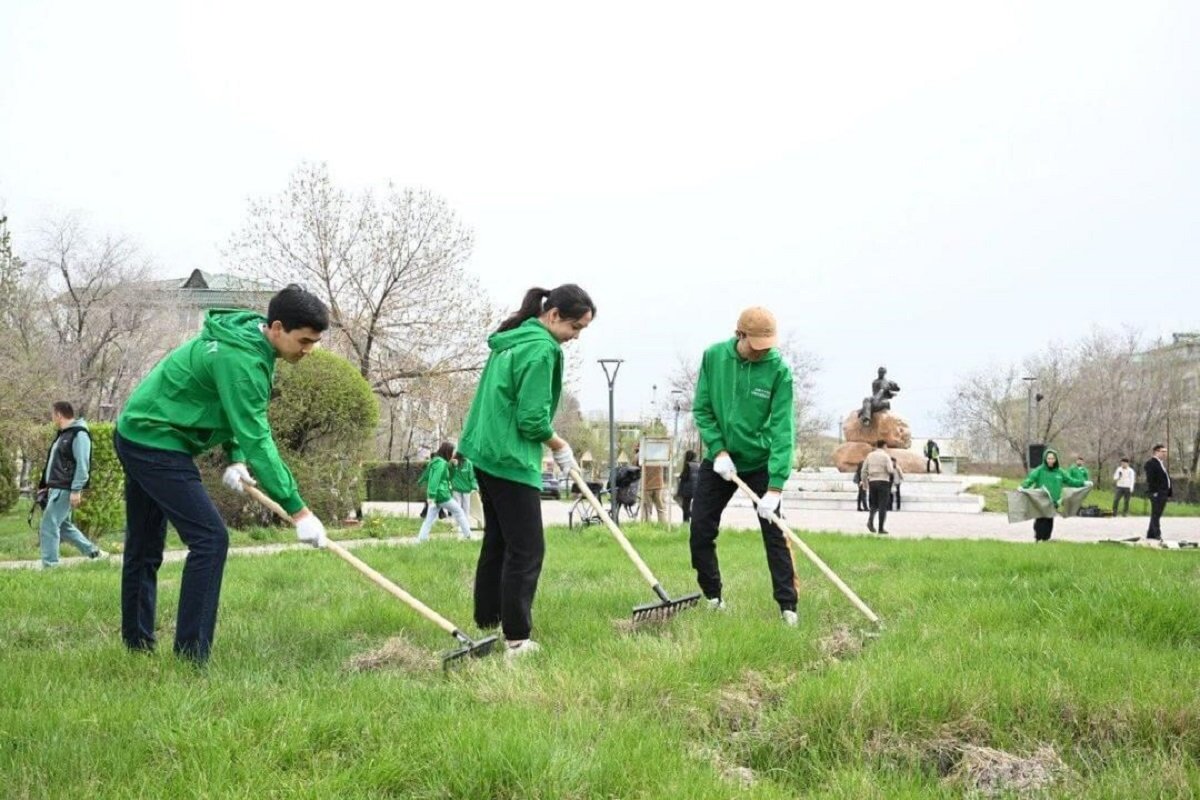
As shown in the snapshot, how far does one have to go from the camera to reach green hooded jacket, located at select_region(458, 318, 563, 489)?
15.2ft

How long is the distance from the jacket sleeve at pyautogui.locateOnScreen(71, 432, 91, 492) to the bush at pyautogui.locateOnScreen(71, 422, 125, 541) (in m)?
3.33

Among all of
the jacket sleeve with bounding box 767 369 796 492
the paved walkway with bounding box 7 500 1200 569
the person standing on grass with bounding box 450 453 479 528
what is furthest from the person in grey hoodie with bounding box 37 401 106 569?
the jacket sleeve with bounding box 767 369 796 492

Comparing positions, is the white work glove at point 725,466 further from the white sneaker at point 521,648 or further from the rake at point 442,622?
the rake at point 442,622

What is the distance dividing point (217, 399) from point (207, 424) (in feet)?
0.39

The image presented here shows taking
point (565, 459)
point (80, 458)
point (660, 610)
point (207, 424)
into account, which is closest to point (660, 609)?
point (660, 610)

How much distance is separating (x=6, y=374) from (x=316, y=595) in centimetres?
2152

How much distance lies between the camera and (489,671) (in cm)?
392

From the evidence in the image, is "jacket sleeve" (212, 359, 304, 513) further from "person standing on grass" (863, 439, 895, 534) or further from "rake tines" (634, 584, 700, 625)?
"person standing on grass" (863, 439, 895, 534)

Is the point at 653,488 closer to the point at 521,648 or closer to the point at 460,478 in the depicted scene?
the point at 460,478

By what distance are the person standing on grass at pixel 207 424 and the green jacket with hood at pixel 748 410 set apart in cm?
237

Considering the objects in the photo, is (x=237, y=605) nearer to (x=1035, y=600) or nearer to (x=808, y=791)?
(x=808, y=791)

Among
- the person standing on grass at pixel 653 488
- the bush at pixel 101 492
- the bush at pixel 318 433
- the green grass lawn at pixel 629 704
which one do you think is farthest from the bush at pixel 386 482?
the green grass lawn at pixel 629 704

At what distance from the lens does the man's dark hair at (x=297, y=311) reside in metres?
4.29

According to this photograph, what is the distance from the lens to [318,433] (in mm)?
15125
